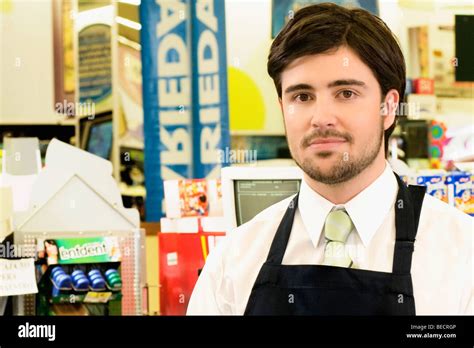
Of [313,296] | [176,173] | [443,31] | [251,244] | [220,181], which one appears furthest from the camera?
[176,173]

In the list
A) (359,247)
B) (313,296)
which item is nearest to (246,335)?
(313,296)

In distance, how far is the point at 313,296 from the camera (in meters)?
1.75

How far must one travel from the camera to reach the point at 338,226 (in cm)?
179

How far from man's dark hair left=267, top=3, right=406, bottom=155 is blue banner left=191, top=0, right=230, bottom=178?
40cm

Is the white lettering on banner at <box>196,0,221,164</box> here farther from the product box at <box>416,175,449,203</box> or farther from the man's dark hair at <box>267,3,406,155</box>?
the product box at <box>416,175,449,203</box>

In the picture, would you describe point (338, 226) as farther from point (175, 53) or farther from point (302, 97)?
point (175, 53)

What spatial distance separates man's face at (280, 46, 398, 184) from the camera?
5.79 feet

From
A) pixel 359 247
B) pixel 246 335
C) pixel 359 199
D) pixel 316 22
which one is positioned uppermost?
pixel 316 22

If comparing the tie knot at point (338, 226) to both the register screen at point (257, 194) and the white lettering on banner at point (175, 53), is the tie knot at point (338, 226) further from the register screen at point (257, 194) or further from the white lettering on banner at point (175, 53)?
the white lettering on banner at point (175, 53)

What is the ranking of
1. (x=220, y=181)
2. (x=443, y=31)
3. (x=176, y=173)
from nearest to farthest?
(x=443, y=31) → (x=220, y=181) → (x=176, y=173)

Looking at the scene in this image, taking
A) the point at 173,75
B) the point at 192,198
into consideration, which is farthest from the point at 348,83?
the point at 192,198

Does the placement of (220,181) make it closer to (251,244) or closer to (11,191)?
(251,244)

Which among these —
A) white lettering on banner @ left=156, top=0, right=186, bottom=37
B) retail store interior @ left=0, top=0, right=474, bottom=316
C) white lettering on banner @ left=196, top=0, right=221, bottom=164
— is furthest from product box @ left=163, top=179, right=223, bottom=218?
white lettering on banner @ left=156, top=0, right=186, bottom=37

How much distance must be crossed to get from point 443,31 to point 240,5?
22.4 inches
